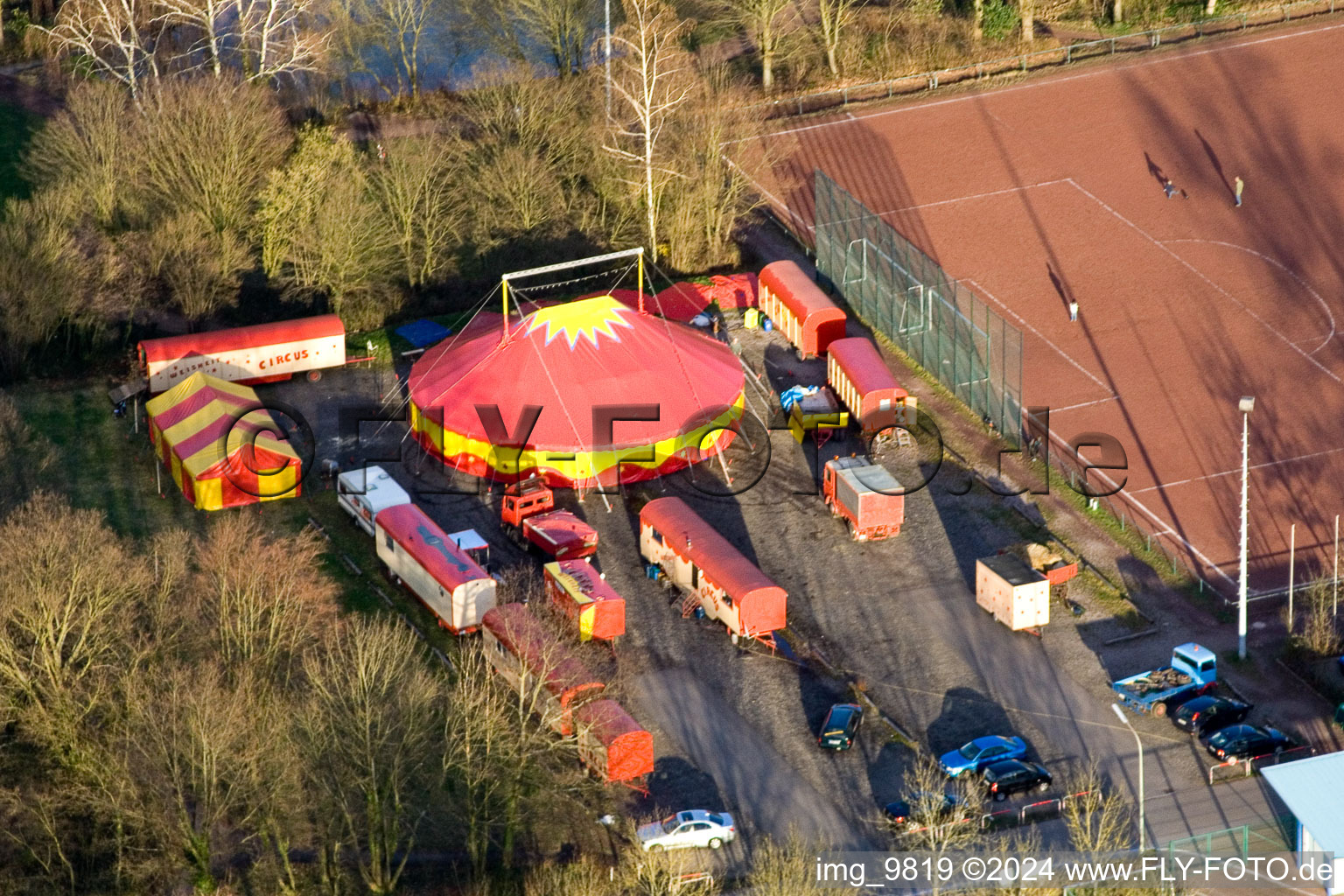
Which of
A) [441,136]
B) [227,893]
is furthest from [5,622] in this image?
[441,136]

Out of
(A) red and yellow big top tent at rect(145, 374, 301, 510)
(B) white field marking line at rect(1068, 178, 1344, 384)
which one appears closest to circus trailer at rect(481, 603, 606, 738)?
(A) red and yellow big top tent at rect(145, 374, 301, 510)

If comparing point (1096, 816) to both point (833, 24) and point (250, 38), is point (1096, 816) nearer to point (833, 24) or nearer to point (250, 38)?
point (833, 24)

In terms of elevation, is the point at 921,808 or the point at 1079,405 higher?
the point at 1079,405

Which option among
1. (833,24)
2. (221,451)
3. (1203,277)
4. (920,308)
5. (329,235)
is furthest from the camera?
(833,24)

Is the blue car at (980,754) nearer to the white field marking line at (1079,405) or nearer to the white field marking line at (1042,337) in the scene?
the white field marking line at (1079,405)

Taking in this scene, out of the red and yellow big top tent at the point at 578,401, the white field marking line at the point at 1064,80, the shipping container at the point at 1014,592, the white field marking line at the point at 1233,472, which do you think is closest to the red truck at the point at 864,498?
the shipping container at the point at 1014,592

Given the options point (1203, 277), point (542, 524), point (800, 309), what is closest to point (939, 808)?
point (542, 524)
